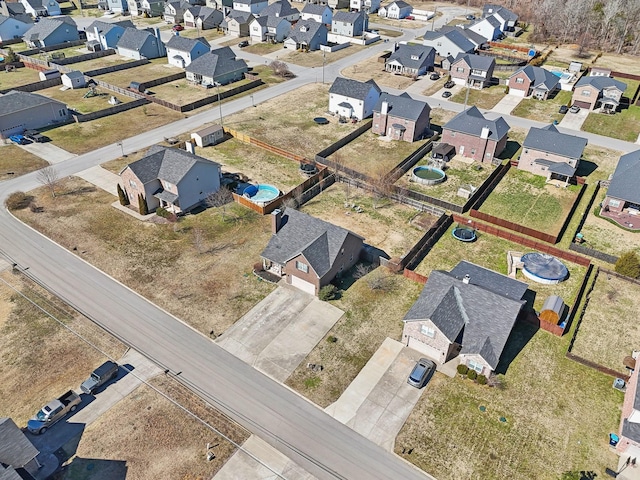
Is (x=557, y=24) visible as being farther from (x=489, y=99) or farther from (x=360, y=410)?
(x=360, y=410)

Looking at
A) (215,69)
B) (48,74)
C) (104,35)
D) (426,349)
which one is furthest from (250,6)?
(426,349)

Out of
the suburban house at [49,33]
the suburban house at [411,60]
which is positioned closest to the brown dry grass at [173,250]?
the suburban house at [411,60]

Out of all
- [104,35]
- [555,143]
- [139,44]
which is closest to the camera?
[555,143]

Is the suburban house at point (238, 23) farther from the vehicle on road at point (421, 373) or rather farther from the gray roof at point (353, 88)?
the vehicle on road at point (421, 373)

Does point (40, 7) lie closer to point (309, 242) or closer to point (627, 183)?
point (309, 242)

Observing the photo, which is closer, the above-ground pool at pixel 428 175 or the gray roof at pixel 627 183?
the gray roof at pixel 627 183

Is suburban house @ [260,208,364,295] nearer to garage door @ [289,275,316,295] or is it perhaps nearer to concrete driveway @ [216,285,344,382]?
garage door @ [289,275,316,295]

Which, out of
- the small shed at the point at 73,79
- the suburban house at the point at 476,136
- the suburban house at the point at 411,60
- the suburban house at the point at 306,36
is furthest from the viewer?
the suburban house at the point at 306,36
